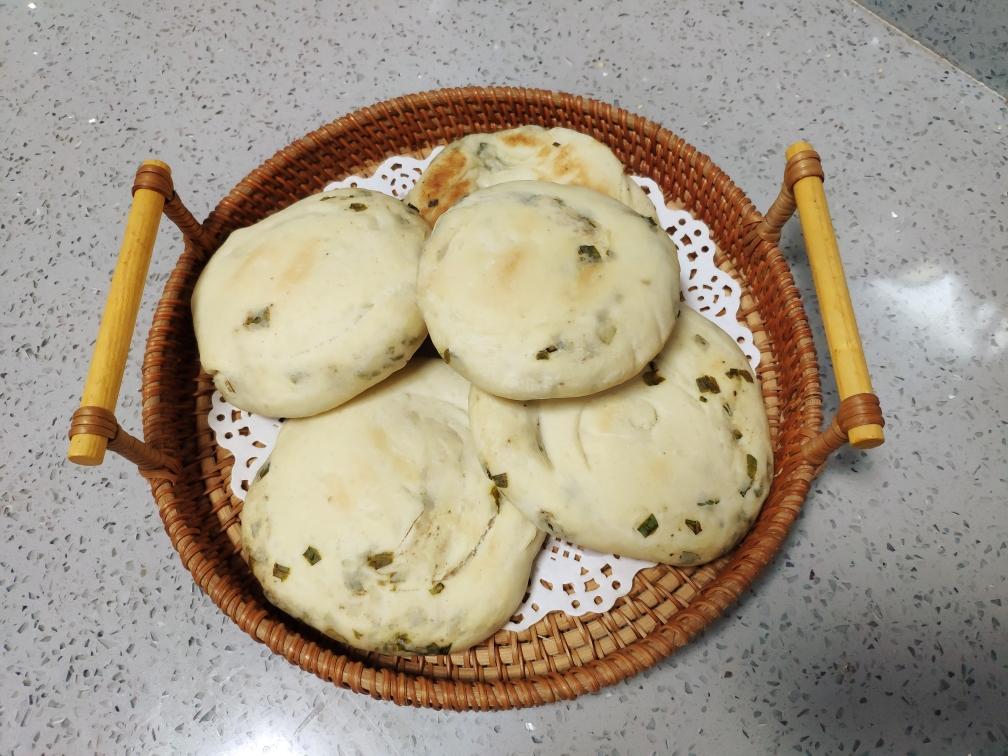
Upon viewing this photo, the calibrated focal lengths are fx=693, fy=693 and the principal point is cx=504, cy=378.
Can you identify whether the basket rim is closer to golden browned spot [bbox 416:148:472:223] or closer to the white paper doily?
the white paper doily

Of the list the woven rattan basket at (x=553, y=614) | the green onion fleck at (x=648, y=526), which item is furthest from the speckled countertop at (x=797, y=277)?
the green onion fleck at (x=648, y=526)

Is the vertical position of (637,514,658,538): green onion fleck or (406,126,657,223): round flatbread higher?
(406,126,657,223): round flatbread

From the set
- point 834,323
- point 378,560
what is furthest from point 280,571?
point 834,323

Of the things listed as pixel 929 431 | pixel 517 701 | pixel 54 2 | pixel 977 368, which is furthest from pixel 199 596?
pixel 54 2

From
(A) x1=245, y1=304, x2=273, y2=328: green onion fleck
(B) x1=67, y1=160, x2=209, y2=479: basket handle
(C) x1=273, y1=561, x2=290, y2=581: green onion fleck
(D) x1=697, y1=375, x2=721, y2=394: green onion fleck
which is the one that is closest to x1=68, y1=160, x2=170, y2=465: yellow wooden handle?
(B) x1=67, y1=160, x2=209, y2=479: basket handle

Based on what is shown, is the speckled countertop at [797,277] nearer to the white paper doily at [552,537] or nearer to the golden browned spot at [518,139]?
the white paper doily at [552,537]

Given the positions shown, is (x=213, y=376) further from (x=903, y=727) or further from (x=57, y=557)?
(x=903, y=727)
